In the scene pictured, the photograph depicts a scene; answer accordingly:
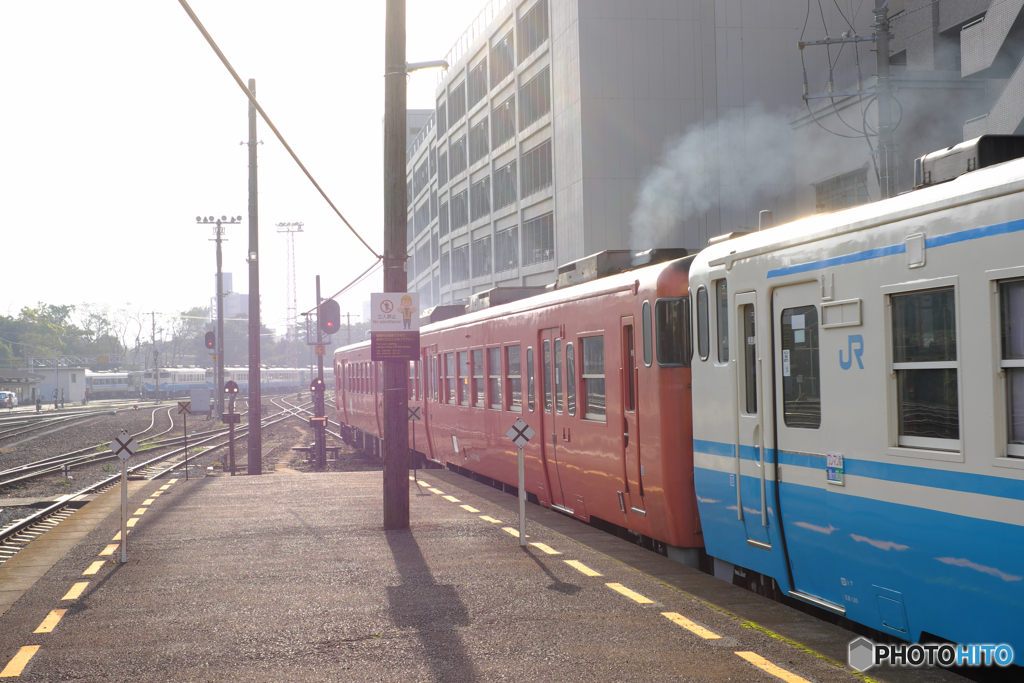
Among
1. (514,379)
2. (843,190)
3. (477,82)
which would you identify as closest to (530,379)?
(514,379)

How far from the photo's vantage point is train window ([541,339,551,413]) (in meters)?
12.3

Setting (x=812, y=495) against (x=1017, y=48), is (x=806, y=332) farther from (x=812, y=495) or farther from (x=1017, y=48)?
(x=1017, y=48)

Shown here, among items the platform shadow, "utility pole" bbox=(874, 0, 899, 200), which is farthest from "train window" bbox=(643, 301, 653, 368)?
"utility pole" bbox=(874, 0, 899, 200)

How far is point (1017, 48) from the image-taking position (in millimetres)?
25938

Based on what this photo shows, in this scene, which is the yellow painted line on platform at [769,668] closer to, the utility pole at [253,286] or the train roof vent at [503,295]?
the train roof vent at [503,295]

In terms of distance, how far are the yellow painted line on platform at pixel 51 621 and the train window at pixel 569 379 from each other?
230 inches

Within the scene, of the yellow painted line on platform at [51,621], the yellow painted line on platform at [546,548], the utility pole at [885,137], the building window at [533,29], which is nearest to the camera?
the yellow painted line on platform at [51,621]

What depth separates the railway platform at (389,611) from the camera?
5977 millimetres

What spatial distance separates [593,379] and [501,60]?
33.4 meters

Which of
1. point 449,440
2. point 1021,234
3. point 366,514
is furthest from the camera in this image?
point 449,440

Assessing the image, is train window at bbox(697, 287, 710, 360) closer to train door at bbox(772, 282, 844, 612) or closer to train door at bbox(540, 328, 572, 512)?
train door at bbox(772, 282, 844, 612)

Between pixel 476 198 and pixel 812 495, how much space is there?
41647 mm

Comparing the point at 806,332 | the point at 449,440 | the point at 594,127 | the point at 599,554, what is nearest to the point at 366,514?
the point at 599,554

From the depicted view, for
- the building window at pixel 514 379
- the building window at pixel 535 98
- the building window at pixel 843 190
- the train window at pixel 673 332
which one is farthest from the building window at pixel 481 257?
the train window at pixel 673 332
